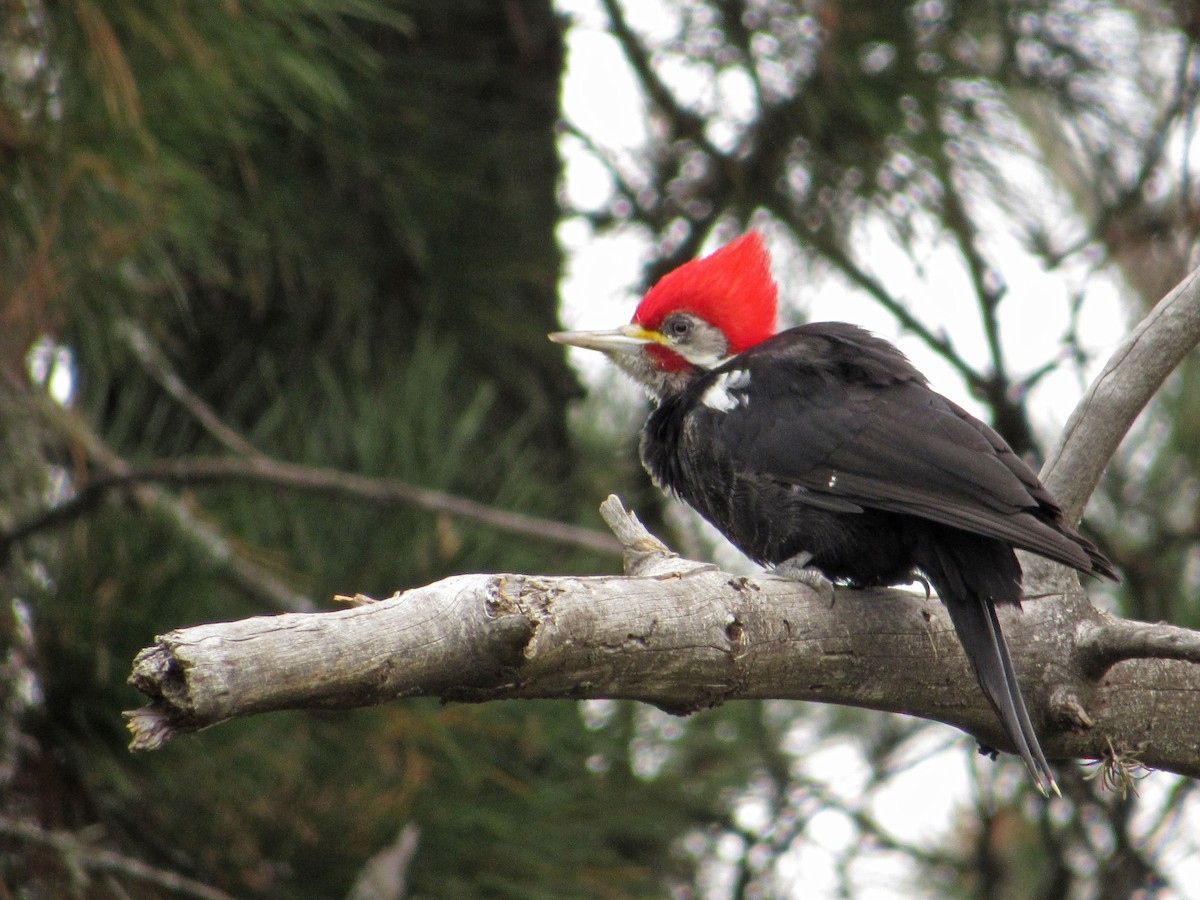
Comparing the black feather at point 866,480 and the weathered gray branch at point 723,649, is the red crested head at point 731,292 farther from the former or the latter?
the weathered gray branch at point 723,649

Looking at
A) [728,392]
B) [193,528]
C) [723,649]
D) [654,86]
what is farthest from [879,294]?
[723,649]

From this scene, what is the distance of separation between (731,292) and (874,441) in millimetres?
941

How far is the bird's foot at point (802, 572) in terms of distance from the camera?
104 inches

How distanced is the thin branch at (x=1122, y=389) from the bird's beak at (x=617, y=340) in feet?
4.18

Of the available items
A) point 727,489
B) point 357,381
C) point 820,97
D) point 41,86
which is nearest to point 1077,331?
Answer: point 820,97

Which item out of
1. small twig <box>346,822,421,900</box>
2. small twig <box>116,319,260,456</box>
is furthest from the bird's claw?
small twig <box>116,319,260,456</box>

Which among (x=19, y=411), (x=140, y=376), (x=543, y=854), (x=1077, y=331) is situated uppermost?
(x=1077, y=331)

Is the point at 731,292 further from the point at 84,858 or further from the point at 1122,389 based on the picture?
the point at 84,858

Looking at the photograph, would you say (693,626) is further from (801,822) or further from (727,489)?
(801,822)

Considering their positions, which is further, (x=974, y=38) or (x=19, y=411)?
(x=974, y=38)

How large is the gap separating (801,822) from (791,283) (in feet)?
6.28

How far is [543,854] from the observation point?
12.8 ft

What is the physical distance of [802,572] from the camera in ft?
9.57

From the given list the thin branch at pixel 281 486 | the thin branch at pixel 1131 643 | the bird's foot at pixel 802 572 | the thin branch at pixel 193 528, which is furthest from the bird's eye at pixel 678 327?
the thin branch at pixel 1131 643
